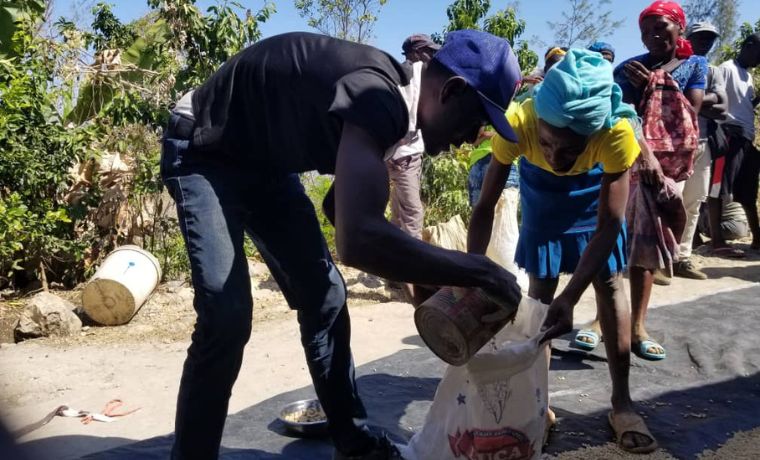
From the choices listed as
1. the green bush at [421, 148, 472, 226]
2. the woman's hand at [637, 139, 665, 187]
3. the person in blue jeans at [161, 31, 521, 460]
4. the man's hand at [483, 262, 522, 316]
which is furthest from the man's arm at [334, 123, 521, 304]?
the green bush at [421, 148, 472, 226]

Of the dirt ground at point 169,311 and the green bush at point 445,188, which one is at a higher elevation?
the green bush at point 445,188

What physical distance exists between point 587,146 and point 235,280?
1.29 m

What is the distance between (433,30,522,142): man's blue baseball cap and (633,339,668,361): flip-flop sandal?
2.39 meters

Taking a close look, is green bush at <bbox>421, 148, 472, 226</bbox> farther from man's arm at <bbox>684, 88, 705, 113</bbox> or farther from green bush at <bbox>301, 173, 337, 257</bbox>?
man's arm at <bbox>684, 88, 705, 113</bbox>

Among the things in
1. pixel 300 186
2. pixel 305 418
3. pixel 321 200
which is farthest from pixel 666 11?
pixel 321 200

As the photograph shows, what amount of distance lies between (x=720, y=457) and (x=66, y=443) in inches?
104

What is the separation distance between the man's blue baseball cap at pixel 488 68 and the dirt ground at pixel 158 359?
5.10 ft

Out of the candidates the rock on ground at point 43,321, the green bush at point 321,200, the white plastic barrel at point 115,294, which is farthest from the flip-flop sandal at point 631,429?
the green bush at point 321,200

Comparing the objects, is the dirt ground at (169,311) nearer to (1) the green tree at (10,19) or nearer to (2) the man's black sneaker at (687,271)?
(1) the green tree at (10,19)

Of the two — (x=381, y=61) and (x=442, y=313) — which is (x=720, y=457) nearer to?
(x=442, y=313)

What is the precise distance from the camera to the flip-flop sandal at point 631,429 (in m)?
2.61

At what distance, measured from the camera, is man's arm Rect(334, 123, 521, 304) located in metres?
1.47

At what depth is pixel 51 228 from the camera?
5.10 metres

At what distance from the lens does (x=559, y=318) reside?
7.22ft
